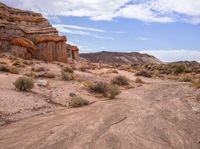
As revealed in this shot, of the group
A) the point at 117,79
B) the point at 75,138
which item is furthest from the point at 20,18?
the point at 75,138

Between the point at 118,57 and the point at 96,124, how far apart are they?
11573 centimetres

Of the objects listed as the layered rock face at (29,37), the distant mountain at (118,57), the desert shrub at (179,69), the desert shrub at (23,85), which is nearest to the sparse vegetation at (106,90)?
the desert shrub at (23,85)

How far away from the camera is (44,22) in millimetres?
55375

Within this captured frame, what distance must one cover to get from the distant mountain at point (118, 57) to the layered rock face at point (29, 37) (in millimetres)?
61886

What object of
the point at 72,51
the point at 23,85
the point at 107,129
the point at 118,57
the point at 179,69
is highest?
the point at 72,51

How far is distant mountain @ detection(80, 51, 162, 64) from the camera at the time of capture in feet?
392

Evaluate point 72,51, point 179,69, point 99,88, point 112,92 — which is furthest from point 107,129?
point 72,51

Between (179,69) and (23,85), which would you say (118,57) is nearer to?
(179,69)

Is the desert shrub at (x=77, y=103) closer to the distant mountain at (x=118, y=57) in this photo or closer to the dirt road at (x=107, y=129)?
the dirt road at (x=107, y=129)

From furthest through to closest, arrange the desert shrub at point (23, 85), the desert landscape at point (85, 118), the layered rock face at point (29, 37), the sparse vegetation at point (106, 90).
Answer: the layered rock face at point (29, 37)
the sparse vegetation at point (106, 90)
the desert shrub at point (23, 85)
the desert landscape at point (85, 118)

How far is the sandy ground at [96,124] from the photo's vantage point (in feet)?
31.8

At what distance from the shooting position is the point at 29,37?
159 ft

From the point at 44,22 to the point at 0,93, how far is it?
1586 inches

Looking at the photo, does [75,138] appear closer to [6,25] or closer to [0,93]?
[0,93]
